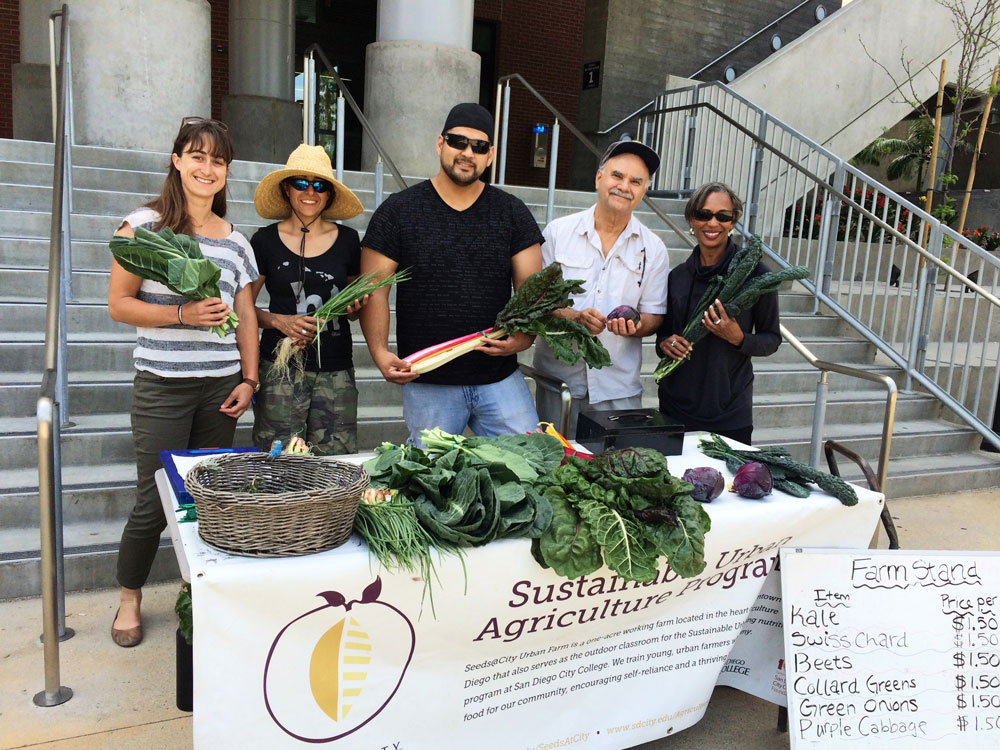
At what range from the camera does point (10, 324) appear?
4383 mm

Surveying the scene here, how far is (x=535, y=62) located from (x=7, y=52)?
778cm

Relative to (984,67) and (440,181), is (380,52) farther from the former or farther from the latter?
(984,67)

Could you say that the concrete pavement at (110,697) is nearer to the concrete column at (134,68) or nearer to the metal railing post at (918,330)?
→ the concrete column at (134,68)

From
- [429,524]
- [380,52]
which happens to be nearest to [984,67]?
[380,52]

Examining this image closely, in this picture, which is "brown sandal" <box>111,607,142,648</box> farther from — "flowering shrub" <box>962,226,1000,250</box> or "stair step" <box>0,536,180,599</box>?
"flowering shrub" <box>962,226,1000,250</box>

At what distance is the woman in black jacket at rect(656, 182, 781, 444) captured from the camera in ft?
10.2

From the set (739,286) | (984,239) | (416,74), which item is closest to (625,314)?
(739,286)

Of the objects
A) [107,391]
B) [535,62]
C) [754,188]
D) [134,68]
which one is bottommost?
[107,391]

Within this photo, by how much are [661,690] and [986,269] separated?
1038 centimetres

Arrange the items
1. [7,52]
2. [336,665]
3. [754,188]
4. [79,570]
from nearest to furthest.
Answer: [336,665]
[79,570]
[754,188]
[7,52]

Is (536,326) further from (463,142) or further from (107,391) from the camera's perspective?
(107,391)

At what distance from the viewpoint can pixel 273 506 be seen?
5.83ft

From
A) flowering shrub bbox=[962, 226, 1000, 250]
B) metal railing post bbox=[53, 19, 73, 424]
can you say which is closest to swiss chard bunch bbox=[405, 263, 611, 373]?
metal railing post bbox=[53, 19, 73, 424]

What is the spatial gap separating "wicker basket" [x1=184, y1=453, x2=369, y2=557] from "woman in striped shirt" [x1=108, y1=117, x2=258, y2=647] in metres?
0.81
